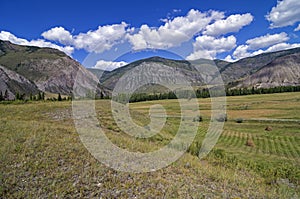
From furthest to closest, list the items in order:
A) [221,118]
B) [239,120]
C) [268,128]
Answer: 1. [221,118]
2. [239,120]
3. [268,128]

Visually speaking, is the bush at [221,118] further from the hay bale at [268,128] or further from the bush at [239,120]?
the hay bale at [268,128]

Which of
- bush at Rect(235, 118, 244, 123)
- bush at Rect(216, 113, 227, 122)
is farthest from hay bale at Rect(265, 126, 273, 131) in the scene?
bush at Rect(216, 113, 227, 122)

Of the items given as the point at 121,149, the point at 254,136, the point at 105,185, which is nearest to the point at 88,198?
the point at 105,185

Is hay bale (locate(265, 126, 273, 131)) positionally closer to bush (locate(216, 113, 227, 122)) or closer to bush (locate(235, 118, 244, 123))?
bush (locate(235, 118, 244, 123))

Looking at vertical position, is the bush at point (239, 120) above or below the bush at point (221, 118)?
below

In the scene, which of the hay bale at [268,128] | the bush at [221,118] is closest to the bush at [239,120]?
the bush at [221,118]

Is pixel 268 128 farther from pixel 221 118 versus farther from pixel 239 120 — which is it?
pixel 221 118

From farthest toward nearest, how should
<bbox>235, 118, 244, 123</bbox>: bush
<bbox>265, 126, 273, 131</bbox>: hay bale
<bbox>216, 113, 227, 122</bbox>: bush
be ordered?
<bbox>216, 113, 227, 122</bbox>: bush
<bbox>235, 118, 244, 123</bbox>: bush
<bbox>265, 126, 273, 131</bbox>: hay bale

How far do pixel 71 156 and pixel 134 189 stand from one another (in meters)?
5.36

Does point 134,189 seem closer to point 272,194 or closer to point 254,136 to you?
point 272,194

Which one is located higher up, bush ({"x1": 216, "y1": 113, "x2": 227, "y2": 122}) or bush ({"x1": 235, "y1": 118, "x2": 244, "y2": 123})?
bush ({"x1": 216, "y1": 113, "x2": 227, "y2": 122})

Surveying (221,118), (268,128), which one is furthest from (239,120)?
(268,128)

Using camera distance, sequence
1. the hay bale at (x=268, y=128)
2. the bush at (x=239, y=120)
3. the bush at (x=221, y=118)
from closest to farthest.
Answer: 1. the hay bale at (x=268, y=128)
2. the bush at (x=239, y=120)
3. the bush at (x=221, y=118)

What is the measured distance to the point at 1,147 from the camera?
51.6ft
